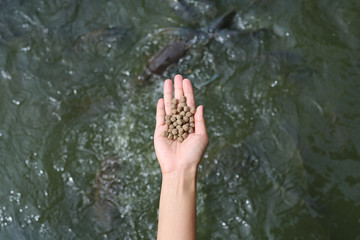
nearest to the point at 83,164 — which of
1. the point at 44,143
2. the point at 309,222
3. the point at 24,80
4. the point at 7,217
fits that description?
the point at 44,143

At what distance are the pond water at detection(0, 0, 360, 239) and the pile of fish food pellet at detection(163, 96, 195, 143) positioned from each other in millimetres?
819

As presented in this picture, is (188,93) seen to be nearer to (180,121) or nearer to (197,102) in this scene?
(180,121)

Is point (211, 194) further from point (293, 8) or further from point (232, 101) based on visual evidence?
point (293, 8)

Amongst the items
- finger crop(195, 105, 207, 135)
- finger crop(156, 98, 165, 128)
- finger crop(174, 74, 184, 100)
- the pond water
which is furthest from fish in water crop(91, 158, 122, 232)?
finger crop(195, 105, 207, 135)

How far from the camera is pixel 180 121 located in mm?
2363

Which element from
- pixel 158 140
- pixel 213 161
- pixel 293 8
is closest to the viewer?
pixel 158 140

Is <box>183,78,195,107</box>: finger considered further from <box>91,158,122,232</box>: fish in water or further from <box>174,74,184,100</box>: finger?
<box>91,158,122,232</box>: fish in water

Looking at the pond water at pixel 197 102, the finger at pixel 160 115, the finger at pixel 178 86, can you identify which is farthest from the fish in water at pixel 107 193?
the finger at pixel 178 86

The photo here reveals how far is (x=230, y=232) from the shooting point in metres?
2.92

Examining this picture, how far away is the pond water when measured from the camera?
298cm

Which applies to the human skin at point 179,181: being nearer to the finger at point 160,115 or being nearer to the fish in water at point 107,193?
the finger at point 160,115

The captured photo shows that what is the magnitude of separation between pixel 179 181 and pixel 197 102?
5.03 feet

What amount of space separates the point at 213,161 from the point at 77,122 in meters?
1.32

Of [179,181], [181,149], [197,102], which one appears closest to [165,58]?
[197,102]
